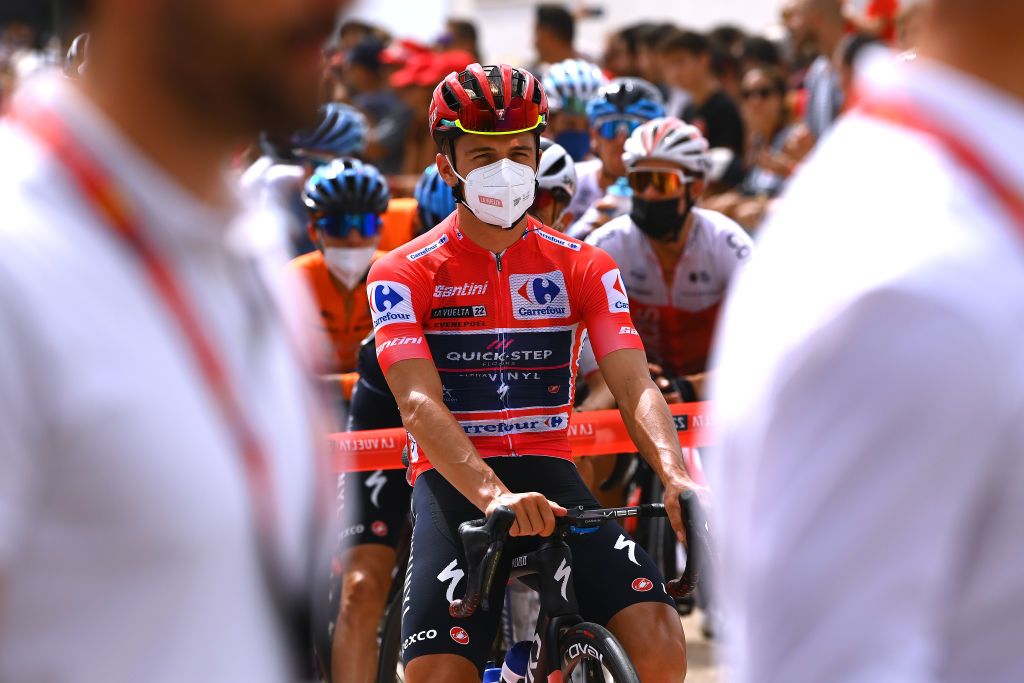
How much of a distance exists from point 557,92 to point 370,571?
Answer: 189 inches

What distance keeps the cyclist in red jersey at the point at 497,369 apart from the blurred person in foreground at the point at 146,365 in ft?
8.37

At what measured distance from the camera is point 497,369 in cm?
456

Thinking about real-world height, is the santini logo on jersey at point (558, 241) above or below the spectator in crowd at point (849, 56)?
above

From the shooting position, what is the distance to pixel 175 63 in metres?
1.45

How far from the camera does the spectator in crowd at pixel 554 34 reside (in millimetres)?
12273

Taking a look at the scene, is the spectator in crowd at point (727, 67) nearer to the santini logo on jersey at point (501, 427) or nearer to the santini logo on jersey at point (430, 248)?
the santini logo on jersey at point (430, 248)

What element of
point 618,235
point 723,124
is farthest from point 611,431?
point 723,124

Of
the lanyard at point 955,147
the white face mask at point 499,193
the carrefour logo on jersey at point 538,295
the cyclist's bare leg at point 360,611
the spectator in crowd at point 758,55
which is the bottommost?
the cyclist's bare leg at point 360,611

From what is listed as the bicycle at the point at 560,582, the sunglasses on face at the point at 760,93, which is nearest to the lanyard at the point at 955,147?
the bicycle at the point at 560,582

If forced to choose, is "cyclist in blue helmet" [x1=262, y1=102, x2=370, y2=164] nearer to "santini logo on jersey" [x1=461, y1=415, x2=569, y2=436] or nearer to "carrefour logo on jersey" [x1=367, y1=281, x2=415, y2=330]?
"carrefour logo on jersey" [x1=367, y1=281, x2=415, y2=330]

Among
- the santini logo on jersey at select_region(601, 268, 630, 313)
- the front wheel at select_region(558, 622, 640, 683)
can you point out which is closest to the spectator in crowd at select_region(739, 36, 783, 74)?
the santini logo on jersey at select_region(601, 268, 630, 313)

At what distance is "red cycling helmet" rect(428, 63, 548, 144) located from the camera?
4730 millimetres

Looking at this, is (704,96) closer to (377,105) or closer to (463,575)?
(377,105)

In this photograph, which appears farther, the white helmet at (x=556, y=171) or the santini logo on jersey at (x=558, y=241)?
the white helmet at (x=556, y=171)
